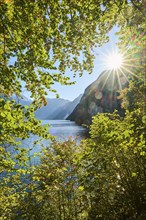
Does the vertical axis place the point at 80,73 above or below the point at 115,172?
above

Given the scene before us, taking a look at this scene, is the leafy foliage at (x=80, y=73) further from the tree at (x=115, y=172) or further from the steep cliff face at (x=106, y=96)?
the steep cliff face at (x=106, y=96)

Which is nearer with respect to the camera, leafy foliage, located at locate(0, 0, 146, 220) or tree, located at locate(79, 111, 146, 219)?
leafy foliage, located at locate(0, 0, 146, 220)

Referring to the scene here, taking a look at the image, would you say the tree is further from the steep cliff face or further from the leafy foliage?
the steep cliff face

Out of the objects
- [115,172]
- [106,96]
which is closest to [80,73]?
[115,172]

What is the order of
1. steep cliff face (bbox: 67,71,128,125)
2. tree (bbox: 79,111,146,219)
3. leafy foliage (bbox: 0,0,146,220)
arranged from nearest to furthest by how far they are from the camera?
leafy foliage (bbox: 0,0,146,220)
tree (bbox: 79,111,146,219)
steep cliff face (bbox: 67,71,128,125)

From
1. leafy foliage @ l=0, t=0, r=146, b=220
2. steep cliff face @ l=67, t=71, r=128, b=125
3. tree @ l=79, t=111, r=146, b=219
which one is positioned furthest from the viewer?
steep cliff face @ l=67, t=71, r=128, b=125

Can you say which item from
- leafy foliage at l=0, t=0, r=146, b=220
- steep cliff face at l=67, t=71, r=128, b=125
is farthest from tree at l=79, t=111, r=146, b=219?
steep cliff face at l=67, t=71, r=128, b=125

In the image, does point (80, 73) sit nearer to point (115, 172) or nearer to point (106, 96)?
point (115, 172)

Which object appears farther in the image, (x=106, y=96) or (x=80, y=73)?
(x=106, y=96)

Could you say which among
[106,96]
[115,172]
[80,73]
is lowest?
[115,172]

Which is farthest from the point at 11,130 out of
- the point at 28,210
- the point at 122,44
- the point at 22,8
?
the point at 28,210

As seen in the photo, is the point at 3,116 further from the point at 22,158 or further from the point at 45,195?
the point at 45,195

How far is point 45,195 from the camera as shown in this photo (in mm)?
11289

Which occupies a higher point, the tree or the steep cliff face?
the steep cliff face
